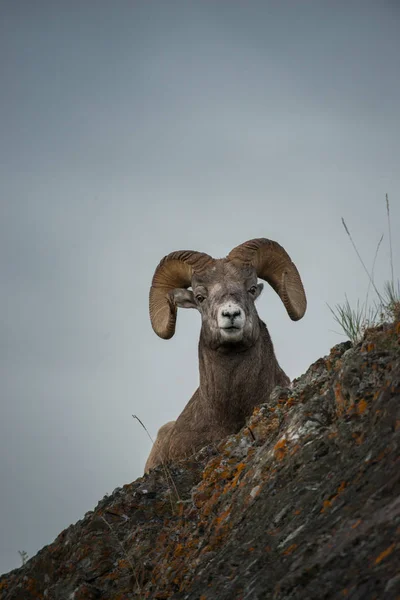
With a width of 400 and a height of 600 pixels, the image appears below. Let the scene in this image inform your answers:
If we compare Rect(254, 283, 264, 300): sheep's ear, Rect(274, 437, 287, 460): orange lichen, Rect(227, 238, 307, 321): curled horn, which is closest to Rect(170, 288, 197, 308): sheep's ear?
Rect(254, 283, 264, 300): sheep's ear

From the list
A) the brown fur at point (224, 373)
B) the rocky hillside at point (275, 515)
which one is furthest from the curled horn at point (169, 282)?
the rocky hillside at point (275, 515)

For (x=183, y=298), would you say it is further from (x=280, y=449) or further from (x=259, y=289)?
(x=280, y=449)

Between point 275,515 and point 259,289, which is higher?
point 259,289

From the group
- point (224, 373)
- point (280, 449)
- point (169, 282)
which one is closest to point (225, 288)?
point (224, 373)

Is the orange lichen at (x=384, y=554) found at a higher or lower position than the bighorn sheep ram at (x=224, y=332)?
lower

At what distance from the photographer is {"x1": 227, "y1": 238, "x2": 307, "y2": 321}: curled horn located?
42.7 feet

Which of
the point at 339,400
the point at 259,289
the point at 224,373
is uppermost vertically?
the point at 259,289

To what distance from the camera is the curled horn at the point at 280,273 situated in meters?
13.0

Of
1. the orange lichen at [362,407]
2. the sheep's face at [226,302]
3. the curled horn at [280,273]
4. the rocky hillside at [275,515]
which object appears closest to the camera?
the rocky hillside at [275,515]

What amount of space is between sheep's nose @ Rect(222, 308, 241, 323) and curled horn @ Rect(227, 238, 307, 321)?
2.17 meters

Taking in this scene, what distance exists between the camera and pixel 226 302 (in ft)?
36.6

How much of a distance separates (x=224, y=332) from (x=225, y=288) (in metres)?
0.84

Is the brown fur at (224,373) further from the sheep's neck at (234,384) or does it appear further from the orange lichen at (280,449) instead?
the orange lichen at (280,449)

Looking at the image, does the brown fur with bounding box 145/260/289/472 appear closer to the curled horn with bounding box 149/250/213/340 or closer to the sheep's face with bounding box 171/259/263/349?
the sheep's face with bounding box 171/259/263/349
